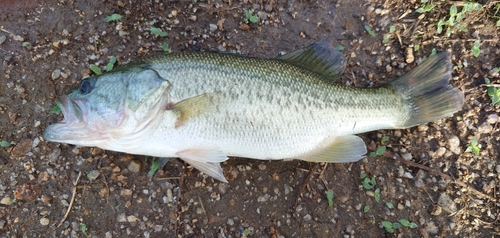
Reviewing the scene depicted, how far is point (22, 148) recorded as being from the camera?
286cm

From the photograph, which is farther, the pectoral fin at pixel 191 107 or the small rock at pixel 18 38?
the small rock at pixel 18 38

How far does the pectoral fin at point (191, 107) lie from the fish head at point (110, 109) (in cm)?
10

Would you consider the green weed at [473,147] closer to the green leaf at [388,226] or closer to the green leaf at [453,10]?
the green leaf at [388,226]

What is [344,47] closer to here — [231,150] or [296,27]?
[296,27]

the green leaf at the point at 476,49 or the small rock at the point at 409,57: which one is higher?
the green leaf at the point at 476,49

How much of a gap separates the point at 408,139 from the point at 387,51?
83cm

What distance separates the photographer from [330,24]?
334 cm

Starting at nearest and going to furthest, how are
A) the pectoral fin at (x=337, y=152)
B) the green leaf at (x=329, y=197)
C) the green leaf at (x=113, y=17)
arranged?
the pectoral fin at (x=337, y=152) < the green leaf at (x=329, y=197) < the green leaf at (x=113, y=17)

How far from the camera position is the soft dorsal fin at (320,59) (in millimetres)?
2730

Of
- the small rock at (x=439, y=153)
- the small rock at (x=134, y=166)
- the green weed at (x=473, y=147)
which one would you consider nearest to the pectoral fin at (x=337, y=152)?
the small rock at (x=439, y=153)

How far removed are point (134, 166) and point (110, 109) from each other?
659 mm

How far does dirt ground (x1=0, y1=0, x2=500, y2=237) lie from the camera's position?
2.80 m

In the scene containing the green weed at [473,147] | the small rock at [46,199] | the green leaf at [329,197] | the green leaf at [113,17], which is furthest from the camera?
the green leaf at [113,17]

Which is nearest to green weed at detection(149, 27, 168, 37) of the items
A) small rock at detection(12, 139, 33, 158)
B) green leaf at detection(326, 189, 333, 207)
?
small rock at detection(12, 139, 33, 158)
